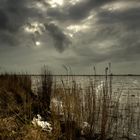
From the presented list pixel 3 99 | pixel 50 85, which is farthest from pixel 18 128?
pixel 50 85

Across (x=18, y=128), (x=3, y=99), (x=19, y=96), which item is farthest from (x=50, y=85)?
(x=18, y=128)

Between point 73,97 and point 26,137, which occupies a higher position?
point 73,97

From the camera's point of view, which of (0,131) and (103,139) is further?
(103,139)

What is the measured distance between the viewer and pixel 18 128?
856 centimetres

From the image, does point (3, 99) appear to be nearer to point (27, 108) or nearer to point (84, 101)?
point (27, 108)

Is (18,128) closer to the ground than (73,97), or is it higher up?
closer to the ground

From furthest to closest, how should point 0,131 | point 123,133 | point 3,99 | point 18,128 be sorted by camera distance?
point 3,99 → point 123,133 → point 18,128 → point 0,131

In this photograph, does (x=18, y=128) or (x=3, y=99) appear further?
→ (x=3, y=99)

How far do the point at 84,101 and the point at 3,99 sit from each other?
Result: 5.08 meters

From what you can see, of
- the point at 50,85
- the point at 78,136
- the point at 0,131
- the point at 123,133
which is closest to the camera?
the point at 0,131

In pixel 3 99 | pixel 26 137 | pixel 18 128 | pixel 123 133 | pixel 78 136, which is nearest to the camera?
pixel 26 137

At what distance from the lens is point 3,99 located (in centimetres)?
1282

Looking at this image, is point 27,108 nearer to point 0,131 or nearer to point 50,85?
point 0,131

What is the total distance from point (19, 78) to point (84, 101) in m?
14.0
